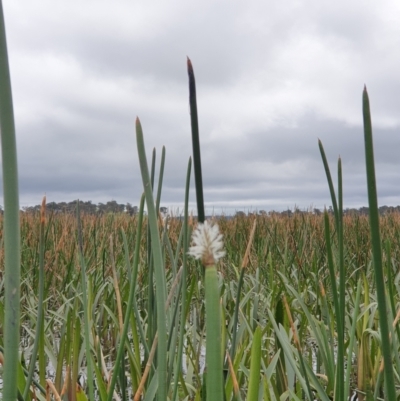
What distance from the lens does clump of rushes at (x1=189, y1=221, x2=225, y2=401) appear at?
9.0 inches

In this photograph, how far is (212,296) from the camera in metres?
0.23

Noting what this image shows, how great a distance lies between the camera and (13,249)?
27cm

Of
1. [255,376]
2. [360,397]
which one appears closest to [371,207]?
[255,376]

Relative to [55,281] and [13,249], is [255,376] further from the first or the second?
[55,281]

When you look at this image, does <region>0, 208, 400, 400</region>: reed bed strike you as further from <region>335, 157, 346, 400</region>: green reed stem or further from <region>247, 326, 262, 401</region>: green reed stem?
<region>335, 157, 346, 400</region>: green reed stem

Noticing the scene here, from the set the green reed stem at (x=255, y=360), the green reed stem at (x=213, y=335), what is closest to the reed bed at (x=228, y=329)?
the green reed stem at (x=255, y=360)

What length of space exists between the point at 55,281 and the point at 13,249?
3.34m

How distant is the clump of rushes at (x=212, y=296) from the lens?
0.23 metres

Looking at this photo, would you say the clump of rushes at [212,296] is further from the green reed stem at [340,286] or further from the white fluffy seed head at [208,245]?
the green reed stem at [340,286]

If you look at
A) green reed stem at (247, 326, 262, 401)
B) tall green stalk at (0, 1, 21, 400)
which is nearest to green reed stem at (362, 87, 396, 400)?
green reed stem at (247, 326, 262, 401)

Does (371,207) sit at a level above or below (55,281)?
above

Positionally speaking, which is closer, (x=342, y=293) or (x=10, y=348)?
(x=10, y=348)

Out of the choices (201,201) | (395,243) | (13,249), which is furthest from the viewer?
(395,243)

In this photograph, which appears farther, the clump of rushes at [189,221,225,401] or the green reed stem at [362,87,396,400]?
the green reed stem at [362,87,396,400]
